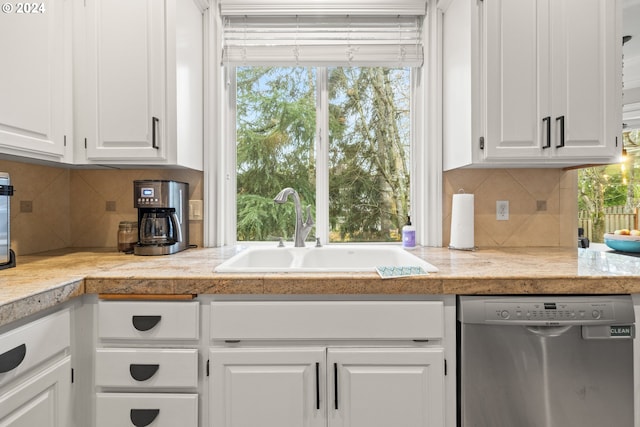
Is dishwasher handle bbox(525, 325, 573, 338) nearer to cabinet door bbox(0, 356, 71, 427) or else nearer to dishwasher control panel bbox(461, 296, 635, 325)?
dishwasher control panel bbox(461, 296, 635, 325)

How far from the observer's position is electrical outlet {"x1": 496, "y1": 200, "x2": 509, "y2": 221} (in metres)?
1.91

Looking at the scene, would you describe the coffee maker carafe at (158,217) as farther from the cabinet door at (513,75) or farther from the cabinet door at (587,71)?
the cabinet door at (587,71)

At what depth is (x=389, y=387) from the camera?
1.12m

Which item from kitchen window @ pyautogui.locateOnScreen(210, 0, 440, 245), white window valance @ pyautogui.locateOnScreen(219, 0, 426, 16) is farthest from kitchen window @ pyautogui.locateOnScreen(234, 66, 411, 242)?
white window valance @ pyautogui.locateOnScreen(219, 0, 426, 16)

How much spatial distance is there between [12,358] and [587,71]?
2.33m

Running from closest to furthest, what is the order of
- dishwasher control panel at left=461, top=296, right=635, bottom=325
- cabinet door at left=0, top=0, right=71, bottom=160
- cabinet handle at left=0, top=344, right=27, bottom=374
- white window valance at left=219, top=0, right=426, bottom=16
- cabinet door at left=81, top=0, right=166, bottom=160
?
cabinet handle at left=0, top=344, right=27, bottom=374
dishwasher control panel at left=461, top=296, right=635, bottom=325
cabinet door at left=0, top=0, right=71, bottom=160
cabinet door at left=81, top=0, right=166, bottom=160
white window valance at left=219, top=0, right=426, bottom=16

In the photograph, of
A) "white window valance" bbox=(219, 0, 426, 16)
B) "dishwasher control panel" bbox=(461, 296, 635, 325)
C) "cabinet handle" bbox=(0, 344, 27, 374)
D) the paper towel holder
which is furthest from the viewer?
"white window valance" bbox=(219, 0, 426, 16)

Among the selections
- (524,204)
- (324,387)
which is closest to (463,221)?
→ (524,204)

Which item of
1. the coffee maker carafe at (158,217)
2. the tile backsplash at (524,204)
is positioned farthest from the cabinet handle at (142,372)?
the tile backsplash at (524,204)

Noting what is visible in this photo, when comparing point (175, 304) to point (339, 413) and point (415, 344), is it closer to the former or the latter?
point (339, 413)

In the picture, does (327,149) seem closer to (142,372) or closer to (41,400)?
(142,372)

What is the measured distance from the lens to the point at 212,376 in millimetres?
1132

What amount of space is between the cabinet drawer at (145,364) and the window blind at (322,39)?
1.53 m
